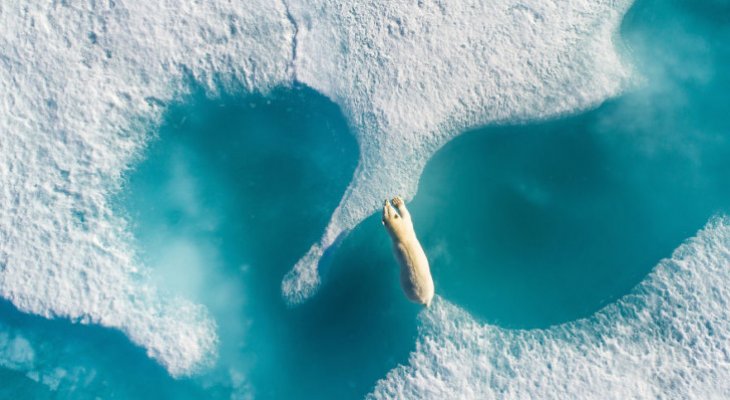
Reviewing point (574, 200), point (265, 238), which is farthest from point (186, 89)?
point (574, 200)

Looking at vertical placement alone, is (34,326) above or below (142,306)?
below

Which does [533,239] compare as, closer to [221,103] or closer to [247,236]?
[247,236]

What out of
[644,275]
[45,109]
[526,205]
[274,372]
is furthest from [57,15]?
[644,275]

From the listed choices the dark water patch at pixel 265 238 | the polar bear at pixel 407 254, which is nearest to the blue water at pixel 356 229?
the dark water patch at pixel 265 238

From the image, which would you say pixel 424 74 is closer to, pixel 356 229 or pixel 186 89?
pixel 356 229

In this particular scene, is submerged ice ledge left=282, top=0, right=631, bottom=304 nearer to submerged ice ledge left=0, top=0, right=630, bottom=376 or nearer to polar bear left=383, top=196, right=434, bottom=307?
submerged ice ledge left=0, top=0, right=630, bottom=376
